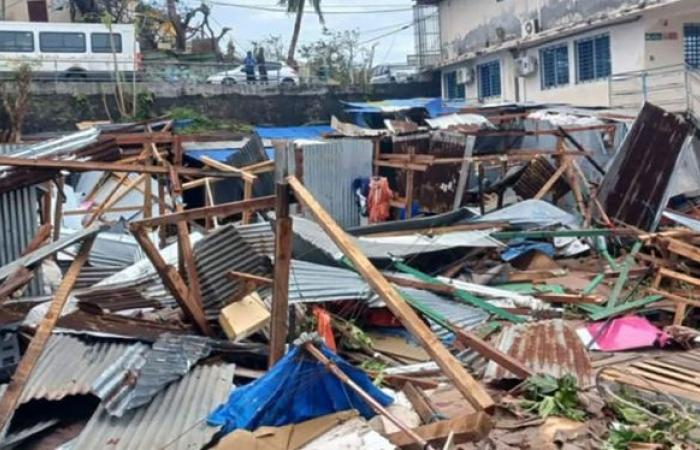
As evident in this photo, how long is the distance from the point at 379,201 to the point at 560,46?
41.1 ft

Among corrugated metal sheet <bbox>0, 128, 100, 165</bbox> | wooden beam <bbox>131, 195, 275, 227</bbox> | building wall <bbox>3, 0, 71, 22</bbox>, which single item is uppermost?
building wall <bbox>3, 0, 71, 22</bbox>

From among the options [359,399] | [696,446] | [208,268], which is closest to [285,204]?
[359,399]

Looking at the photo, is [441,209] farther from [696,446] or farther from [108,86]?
[108,86]

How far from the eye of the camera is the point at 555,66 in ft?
78.7

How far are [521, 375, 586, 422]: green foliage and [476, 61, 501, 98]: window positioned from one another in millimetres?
23189

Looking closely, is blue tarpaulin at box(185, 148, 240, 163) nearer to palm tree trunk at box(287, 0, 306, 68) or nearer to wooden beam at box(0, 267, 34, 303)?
wooden beam at box(0, 267, 34, 303)

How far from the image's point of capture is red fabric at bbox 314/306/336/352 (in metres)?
6.58

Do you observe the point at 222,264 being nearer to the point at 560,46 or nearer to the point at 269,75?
the point at 560,46

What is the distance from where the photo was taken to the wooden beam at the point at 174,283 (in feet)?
18.6

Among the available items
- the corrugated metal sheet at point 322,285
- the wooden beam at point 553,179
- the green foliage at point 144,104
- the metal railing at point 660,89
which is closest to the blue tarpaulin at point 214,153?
the wooden beam at point 553,179

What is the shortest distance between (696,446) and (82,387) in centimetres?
390

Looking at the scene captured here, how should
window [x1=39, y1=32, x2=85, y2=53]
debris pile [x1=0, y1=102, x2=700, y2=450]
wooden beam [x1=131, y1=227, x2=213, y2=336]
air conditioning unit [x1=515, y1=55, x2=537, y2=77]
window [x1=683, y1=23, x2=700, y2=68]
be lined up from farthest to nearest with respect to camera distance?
window [x1=39, y1=32, x2=85, y2=53], air conditioning unit [x1=515, y1=55, x2=537, y2=77], window [x1=683, y1=23, x2=700, y2=68], wooden beam [x1=131, y1=227, x2=213, y2=336], debris pile [x1=0, y1=102, x2=700, y2=450]

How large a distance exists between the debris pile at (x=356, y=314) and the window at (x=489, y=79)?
14.5m

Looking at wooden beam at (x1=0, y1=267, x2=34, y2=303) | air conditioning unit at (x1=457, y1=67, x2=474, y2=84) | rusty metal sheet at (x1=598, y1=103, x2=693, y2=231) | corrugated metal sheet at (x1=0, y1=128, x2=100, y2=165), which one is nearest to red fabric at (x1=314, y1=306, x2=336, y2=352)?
wooden beam at (x1=0, y1=267, x2=34, y2=303)
